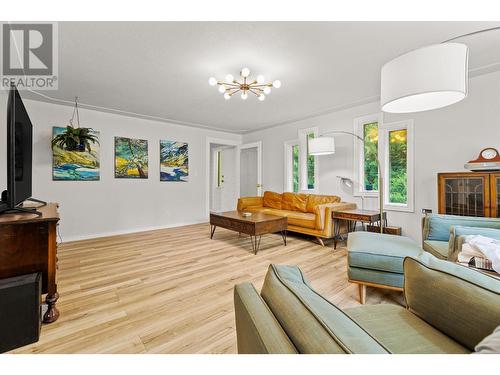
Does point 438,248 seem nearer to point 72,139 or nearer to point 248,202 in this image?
point 248,202

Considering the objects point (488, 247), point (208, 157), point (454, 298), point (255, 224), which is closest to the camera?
point (454, 298)

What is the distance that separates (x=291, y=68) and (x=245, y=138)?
373cm

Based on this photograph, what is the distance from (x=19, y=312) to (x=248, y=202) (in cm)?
385

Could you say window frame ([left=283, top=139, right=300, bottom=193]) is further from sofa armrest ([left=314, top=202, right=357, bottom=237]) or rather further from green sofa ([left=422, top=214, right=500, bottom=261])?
green sofa ([left=422, top=214, right=500, bottom=261])

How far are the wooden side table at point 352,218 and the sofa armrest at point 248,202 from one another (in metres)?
1.87

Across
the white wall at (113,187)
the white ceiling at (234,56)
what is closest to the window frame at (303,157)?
the white ceiling at (234,56)

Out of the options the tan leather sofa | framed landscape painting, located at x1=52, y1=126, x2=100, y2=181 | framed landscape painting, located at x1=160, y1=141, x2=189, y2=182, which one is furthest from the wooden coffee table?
framed landscape painting, located at x1=52, y1=126, x2=100, y2=181

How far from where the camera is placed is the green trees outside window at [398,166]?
145 inches

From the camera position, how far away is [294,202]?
459 cm

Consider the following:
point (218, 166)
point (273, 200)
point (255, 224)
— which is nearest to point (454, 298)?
point (255, 224)

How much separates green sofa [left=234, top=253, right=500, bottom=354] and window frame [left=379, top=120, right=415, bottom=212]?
2.96 metres

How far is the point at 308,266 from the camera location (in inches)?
110

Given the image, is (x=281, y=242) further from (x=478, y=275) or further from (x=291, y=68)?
Answer: (x=478, y=275)

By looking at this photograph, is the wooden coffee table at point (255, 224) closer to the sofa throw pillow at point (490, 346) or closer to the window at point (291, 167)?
the window at point (291, 167)
